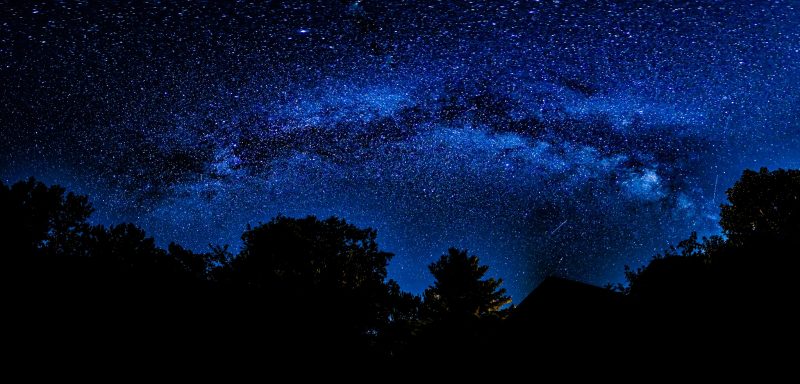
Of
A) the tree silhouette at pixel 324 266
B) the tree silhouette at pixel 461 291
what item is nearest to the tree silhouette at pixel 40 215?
the tree silhouette at pixel 324 266

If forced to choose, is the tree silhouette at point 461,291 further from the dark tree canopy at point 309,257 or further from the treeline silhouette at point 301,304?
the treeline silhouette at point 301,304

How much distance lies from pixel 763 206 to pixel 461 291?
1835 cm

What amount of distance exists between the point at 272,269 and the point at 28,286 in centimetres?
1699

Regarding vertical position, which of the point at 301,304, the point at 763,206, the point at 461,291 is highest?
the point at 763,206

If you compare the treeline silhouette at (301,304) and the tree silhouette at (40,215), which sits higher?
the tree silhouette at (40,215)

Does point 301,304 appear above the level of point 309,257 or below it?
below

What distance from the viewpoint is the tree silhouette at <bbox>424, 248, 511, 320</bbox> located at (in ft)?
76.9

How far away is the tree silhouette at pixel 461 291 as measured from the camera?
23.5m

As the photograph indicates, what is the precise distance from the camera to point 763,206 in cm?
2003

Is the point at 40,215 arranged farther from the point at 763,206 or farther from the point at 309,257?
the point at 763,206

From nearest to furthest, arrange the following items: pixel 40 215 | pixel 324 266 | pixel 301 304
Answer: pixel 301 304
pixel 40 215
pixel 324 266

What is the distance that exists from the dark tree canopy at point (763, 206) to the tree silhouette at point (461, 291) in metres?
14.3

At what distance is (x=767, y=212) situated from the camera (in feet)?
65.1

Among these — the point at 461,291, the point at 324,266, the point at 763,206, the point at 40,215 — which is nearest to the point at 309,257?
the point at 324,266
